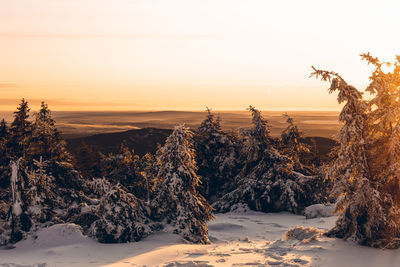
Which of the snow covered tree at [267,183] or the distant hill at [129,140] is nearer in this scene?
the snow covered tree at [267,183]

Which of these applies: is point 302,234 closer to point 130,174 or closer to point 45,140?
point 45,140

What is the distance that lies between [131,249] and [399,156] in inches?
461

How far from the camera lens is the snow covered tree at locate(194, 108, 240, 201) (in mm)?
40938

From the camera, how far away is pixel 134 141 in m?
120

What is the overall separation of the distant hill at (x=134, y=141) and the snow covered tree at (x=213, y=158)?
67.9 metres

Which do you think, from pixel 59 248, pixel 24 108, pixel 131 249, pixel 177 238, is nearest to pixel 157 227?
pixel 177 238

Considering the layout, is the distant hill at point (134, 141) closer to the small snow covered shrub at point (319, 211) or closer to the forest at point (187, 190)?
the small snow covered shrub at point (319, 211)

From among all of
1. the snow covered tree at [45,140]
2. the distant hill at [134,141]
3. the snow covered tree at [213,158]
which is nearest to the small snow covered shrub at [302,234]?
the snow covered tree at [45,140]

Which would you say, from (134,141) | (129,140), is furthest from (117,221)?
(129,140)

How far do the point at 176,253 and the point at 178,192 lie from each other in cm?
436

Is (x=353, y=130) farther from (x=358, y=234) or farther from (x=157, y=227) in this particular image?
(x=157, y=227)

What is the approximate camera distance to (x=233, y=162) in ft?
135

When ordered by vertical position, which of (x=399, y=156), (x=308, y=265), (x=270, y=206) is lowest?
(x=270, y=206)

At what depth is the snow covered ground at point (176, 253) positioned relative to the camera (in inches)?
596
